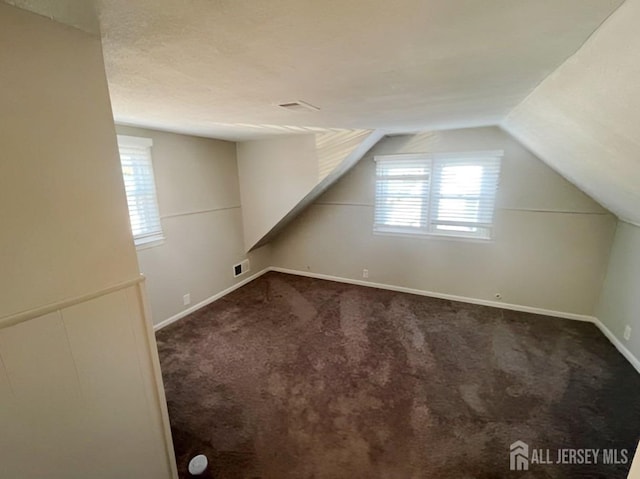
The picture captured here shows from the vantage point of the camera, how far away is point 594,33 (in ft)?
2.75

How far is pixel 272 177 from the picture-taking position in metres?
3.54

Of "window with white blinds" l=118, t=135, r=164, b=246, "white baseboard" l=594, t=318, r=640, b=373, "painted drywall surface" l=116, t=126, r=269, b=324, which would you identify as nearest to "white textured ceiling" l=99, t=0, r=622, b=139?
"window with white blinds" l=118, t=135, r=164, b=246

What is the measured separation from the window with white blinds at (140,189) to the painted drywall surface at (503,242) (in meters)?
2.11

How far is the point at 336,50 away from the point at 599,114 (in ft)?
3.78

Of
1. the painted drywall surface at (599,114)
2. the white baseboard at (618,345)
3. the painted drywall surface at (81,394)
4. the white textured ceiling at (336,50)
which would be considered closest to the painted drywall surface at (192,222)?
the white textured ceiling at (336,50)

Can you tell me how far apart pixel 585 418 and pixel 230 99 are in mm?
3079

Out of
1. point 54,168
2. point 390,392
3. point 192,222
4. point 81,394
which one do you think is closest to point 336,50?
point 54,168

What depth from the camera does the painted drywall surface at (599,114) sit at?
0.80m

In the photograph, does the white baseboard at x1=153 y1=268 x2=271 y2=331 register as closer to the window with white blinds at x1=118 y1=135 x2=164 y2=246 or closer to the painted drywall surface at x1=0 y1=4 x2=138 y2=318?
the window with white blinds at x1=118 y1=135 x2=164 y2=246

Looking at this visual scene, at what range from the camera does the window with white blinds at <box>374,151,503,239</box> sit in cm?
316

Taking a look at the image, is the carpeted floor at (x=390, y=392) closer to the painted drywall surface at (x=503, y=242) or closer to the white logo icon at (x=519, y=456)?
the white logo icon at (x=519, y=456)

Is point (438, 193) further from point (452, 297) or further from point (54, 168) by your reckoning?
point (54, 168)

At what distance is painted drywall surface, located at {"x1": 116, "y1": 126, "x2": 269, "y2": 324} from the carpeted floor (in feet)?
1.36

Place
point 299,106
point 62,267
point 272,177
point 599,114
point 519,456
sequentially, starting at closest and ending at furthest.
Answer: point 62,267 → point 599,114 → point 519,456 → point 299,106 → point 272,177
